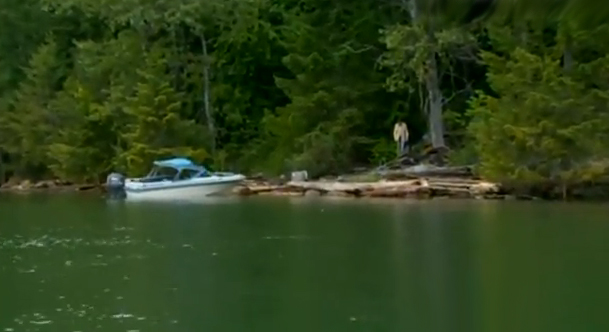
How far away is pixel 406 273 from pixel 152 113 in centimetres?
2106

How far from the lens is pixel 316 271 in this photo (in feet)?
50.4

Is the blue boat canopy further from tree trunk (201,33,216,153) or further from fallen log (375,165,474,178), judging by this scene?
fallen log (375,165,474,178)

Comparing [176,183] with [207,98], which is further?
[207,98]

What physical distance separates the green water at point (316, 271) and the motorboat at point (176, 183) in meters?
7.01

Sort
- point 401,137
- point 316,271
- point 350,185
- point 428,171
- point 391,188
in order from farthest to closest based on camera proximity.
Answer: point 401,137 → point 428,171 → point 350,185 → point 391,188 → point 316,271

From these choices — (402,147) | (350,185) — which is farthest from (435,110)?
(350,185)

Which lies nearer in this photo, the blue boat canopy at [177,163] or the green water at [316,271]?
the green water at [316,271]

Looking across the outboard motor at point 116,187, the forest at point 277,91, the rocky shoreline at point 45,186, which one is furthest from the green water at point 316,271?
the rocky shoreline at point 45,186

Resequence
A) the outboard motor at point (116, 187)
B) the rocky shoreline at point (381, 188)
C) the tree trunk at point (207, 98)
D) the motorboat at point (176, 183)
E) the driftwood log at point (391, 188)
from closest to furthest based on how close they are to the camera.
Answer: the rocky shoreline at point (381, 188), the driftwood log at point (391, 188), the motorboat at point (176, 183), the outboard motor at point (116, 187), the tree trunk at point (207, 98)

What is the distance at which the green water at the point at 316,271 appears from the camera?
11953mm

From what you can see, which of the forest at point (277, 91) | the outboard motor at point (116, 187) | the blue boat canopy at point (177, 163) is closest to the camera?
the forest at point (277, 91)

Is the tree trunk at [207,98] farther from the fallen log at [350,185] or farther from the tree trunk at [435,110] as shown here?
the tree trunk at [435,110]

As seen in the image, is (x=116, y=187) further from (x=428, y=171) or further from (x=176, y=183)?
(x=428, y=171)

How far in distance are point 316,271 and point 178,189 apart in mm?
17238
